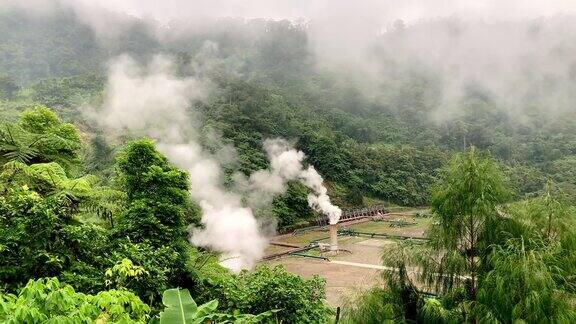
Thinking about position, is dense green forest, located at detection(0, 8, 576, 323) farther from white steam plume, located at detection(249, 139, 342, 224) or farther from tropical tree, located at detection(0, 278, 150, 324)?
white steam plume, located at detection(249, 139, 342, 224)

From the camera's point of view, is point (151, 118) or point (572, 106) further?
point (572, 106)

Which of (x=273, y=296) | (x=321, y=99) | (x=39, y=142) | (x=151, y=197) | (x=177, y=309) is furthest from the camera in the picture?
(x=321, y=99)

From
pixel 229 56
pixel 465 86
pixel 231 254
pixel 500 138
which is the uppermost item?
pixel 229 56

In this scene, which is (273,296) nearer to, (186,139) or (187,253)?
(187,253)

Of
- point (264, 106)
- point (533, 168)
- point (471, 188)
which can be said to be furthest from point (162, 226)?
point (533, 168)

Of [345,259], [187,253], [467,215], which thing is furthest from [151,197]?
[345,259]

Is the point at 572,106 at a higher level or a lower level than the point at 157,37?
lower

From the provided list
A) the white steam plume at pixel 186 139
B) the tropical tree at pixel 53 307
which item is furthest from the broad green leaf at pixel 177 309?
the white steam plume at pixel 186 139

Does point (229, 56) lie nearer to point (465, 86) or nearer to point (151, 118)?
point (465, 86)
